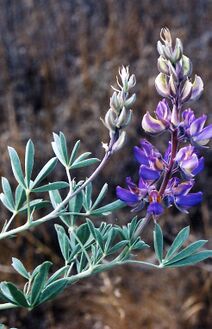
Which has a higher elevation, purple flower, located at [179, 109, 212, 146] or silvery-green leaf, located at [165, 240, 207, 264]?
purple flower, located at [179, 109, 212, 146]

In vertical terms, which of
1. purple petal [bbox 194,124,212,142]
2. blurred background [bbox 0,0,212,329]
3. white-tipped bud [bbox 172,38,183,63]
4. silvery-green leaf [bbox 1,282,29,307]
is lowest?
blurred background [bbox 0,0,212,329]

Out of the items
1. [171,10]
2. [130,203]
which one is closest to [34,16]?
[171,10]

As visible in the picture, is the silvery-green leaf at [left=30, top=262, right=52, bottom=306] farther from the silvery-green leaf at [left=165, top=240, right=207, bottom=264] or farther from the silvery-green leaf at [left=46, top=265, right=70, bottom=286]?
the silvery-green leaf at [left=165, top=240, right=207, bottom=264]

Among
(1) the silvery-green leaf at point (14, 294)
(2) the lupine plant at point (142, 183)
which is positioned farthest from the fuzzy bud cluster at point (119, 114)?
(1) the silvery-green leaf at point (14, 294)

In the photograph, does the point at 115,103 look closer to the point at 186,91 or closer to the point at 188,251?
the point at 186,91

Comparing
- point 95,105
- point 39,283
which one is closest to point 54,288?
point 39,283

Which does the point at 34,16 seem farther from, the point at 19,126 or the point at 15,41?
the point at 19,126

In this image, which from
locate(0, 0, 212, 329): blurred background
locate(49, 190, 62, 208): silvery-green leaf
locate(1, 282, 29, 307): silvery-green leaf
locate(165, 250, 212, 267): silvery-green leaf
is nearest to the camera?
locate(1, 282, 29, 307): silvery-green leaf

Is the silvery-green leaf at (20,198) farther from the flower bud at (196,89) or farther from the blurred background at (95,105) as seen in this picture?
the blurred background at (95,105)

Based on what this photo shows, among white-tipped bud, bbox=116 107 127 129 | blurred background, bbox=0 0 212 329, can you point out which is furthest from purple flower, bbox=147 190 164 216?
blurred background, bbox=0 0 212 329
